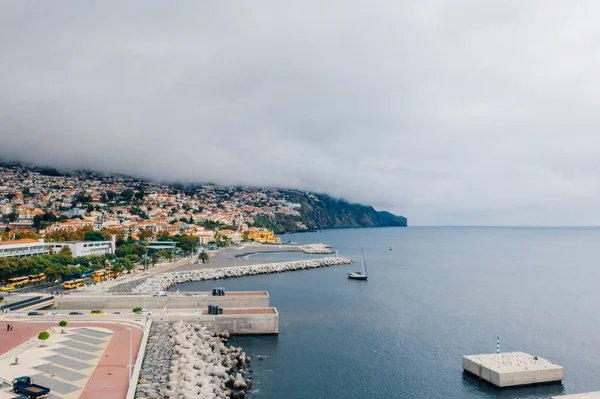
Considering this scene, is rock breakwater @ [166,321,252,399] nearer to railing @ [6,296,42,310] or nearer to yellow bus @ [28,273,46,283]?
railing @ [6,296,42,310]

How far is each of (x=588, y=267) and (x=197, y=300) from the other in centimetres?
6958

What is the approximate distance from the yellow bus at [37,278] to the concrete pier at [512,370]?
3791cm

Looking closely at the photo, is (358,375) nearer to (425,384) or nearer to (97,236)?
(425,384)

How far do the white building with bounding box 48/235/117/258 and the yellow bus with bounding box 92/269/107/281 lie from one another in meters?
9.00

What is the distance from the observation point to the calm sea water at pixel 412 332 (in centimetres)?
2041

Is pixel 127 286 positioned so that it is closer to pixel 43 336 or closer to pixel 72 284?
pixel 72 284

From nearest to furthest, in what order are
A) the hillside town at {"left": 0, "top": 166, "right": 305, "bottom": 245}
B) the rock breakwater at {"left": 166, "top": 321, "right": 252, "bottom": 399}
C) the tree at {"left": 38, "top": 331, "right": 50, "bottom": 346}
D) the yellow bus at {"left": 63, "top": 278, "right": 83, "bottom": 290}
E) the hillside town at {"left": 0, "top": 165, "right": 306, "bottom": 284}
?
the rock breakwater at {"left": 166, "top": 321, "right": 252, "bottom": 399}, the tree at {"left": 38, "top": 331, "right": 50, "bottom": 346}, the yellow bus at {"left": 63, "top": 278, "right": 83, "bottom": 290}, the hillside town at {"left": 0, "top": 165, "right": 306, "bottom": 284}, the hillside town at {"left": 0, "top": 166, "right": 305, "bottom": 245}

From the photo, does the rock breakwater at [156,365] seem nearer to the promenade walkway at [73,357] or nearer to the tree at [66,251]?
the promenade walkway at [73,357]

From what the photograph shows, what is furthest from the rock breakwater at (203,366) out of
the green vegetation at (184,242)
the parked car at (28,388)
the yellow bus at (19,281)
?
the green vegetation at (184,242)

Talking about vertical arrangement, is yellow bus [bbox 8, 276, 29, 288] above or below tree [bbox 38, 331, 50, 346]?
below

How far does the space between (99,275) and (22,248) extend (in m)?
10.3

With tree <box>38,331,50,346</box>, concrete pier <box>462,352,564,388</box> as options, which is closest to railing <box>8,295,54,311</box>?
tree <box>38,331,50,346</box>

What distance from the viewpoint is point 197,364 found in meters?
18.8

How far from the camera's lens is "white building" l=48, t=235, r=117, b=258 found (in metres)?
52.6
